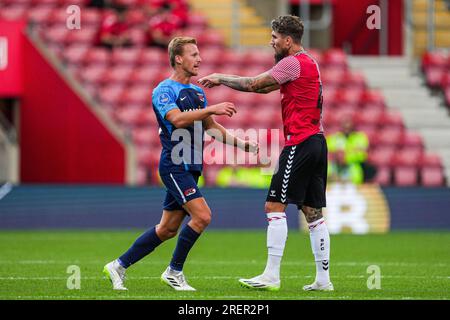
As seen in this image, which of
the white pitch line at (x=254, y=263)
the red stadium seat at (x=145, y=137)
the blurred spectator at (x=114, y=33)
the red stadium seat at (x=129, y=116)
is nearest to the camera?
the white pitch line at (x=254, y=263)

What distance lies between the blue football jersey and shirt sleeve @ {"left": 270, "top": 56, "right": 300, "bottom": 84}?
0.70 meters

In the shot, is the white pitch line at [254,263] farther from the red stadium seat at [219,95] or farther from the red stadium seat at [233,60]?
the red stadium seat at [233,60]

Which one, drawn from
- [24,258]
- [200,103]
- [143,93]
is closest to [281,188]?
[200,103]

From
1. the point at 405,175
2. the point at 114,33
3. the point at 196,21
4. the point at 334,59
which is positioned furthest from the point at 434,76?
the point at 114,33

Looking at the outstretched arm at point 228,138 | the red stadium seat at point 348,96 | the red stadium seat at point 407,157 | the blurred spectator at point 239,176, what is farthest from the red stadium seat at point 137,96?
the outstretched arm at point 228,138

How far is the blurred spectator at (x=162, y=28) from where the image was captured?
2191cm

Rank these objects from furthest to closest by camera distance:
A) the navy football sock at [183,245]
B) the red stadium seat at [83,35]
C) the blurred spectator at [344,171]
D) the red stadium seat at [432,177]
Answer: the red stadium seat at [83,35] → the red stadium seat at [432,177] → the blurred spectator at [344,171] → the navy football sock at [183,245]

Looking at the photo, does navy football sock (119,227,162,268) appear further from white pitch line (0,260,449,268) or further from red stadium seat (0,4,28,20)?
red stadium seat (0,4,28,20)

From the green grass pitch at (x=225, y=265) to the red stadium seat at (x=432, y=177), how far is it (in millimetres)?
2805

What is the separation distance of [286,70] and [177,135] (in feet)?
3.43

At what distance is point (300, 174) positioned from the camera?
9.33m

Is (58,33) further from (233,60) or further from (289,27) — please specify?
(289,27)

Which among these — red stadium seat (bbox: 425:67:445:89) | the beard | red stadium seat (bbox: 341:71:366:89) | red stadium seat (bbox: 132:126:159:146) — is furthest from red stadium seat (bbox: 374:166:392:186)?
the beard

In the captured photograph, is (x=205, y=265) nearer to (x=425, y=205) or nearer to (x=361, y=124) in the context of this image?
(x=425, y=205)
